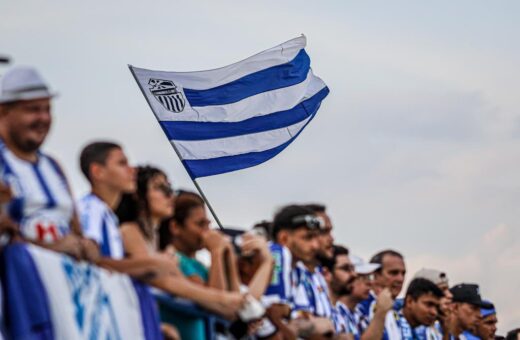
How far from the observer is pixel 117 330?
32.2ft

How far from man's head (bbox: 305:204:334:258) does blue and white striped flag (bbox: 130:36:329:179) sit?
5.81 meters

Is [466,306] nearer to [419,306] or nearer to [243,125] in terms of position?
[419,306]

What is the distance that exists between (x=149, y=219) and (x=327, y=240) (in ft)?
10.7

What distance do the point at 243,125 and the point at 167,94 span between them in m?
1.50

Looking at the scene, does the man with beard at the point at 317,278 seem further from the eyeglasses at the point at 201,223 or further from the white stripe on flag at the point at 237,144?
the white stripe on flag at the point at 237,144

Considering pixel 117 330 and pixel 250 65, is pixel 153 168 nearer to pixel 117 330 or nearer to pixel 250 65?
pixel 117 330

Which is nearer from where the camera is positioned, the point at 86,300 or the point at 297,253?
the point at 86,300

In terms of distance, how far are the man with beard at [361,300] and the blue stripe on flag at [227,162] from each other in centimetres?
457

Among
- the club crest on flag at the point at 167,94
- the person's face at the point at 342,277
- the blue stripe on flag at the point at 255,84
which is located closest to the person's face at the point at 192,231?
the person's face at the point at 342,277

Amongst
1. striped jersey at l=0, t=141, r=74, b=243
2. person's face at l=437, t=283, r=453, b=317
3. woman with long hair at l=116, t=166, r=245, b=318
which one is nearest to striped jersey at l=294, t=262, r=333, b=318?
woman with long hair at l=116, t=166, r=245, b=318

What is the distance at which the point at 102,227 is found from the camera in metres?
10.3

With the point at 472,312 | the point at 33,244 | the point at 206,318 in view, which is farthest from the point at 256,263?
the point at 472,312

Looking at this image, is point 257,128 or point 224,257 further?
point 257,128

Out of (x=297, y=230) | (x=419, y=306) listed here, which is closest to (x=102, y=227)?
(x=297, y=230)
